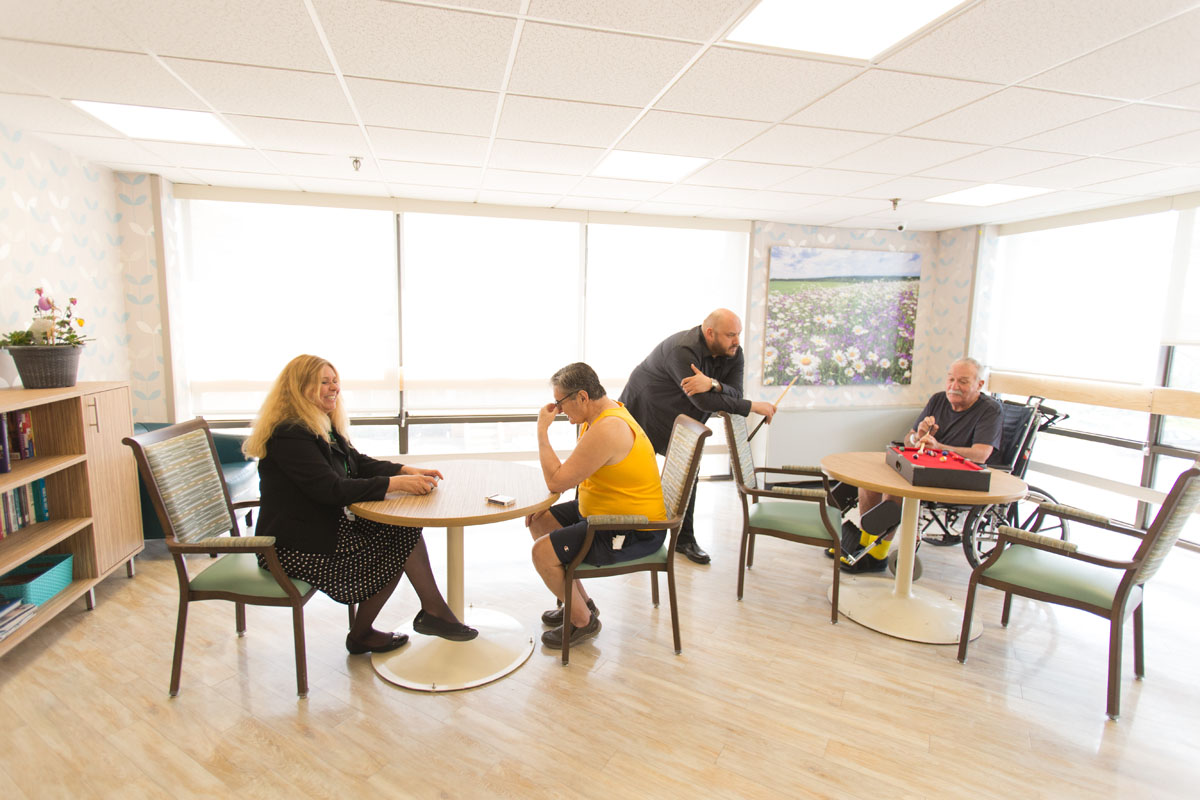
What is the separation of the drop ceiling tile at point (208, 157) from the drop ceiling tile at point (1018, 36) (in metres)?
3.38

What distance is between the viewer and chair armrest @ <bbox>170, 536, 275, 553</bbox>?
7.02 feet

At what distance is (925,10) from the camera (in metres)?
1.87

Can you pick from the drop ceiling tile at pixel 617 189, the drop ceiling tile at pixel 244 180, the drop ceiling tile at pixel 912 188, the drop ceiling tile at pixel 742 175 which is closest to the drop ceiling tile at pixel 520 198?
the drop ceiling tile at pixel 617 189

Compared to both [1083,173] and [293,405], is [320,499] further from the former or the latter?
[1083,173]

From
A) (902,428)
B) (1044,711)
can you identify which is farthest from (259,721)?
(902,428)

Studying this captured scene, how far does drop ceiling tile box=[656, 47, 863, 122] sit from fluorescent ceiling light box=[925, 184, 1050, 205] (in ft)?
7.09

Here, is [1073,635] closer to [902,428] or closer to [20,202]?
[902,428]

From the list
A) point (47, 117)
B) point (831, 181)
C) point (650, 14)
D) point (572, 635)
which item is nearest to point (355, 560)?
point (572, 635)

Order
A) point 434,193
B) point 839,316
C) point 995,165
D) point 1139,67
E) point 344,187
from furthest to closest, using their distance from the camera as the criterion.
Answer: point 839,316 < point 434,193 < point 344,187 < point 995,165 < point 1139,67

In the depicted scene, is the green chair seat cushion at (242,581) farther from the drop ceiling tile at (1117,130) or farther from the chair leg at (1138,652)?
the drop ceiling tile at (1117,130)

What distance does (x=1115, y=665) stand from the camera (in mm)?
2275

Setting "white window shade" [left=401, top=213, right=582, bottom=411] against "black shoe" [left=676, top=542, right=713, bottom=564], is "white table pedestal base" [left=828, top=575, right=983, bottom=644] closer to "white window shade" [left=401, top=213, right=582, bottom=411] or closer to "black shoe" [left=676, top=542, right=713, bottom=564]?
"black shoe" [left=676, top=542, right=713, bottom=564]

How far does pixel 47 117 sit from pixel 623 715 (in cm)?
374

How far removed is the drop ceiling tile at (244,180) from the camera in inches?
157
